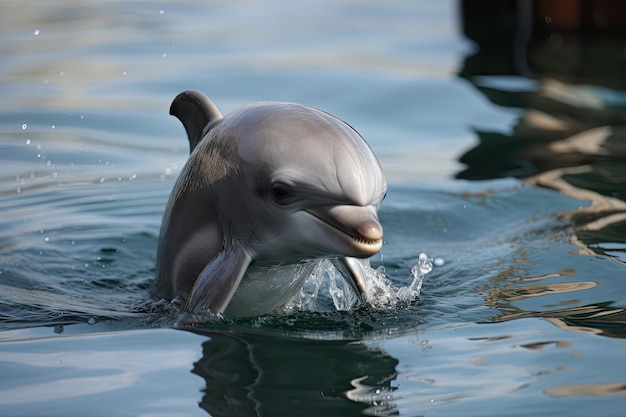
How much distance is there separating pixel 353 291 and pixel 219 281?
86cm

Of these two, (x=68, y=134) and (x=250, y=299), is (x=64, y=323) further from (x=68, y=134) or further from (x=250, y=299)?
(x=68, y=134)

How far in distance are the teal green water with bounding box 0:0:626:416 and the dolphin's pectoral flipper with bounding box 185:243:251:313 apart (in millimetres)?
139

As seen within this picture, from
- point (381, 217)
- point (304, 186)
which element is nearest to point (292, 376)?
point (304, 186)

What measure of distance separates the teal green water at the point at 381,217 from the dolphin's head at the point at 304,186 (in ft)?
1.57

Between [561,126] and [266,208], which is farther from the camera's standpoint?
[561,126]

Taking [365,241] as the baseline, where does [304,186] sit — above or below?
above

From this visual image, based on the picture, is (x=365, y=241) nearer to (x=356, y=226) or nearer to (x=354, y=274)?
(x=356, y=226)

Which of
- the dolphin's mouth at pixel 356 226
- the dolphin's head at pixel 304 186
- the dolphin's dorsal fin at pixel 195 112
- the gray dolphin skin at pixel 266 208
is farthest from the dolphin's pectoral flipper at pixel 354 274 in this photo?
the dolphin's dorsal fin at pixel 195 112

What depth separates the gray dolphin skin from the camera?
15.7 ft

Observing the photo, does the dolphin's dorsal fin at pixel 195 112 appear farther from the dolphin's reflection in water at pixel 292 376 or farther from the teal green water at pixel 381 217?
the dolphin's reflection in water at pixel 292 376

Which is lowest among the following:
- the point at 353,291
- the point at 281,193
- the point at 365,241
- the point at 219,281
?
the point at 353,291

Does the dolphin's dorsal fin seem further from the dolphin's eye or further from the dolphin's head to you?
the dolphin's eye

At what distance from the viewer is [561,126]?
1092 centimetres

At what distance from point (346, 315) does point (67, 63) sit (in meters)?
9.53
